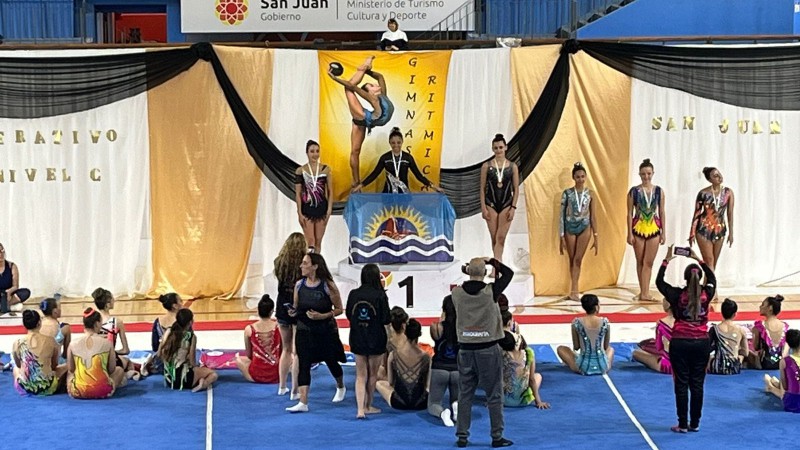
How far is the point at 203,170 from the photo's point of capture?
12.8m

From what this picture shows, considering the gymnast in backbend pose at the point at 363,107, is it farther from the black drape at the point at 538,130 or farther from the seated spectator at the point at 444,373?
the seated spectator at the point at 444,373

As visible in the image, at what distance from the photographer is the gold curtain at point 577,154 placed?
42.4ft

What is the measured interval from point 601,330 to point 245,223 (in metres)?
4.94

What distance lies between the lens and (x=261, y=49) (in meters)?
12.8

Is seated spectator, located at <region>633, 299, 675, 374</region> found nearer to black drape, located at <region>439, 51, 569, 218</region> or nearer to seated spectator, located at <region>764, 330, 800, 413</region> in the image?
seated spectator, located at <region>764, 330, 800, 413</region>

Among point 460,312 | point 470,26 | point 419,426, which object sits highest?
point 470,26

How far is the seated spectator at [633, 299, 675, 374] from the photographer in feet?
31.4

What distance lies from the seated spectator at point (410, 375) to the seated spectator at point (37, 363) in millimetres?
2700

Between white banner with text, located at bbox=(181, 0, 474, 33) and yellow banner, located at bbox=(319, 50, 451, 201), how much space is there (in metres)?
4.21

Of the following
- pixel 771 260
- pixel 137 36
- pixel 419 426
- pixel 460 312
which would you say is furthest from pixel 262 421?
pixel 137 36

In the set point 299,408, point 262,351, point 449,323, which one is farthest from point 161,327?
point 449,323

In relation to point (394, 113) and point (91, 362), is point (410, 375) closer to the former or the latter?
point (91, 362)

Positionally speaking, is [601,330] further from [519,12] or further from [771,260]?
[519,12]

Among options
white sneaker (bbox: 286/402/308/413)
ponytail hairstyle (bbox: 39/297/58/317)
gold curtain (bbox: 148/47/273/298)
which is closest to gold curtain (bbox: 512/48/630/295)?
gold curtain (bbox: 148/47/273/298)
